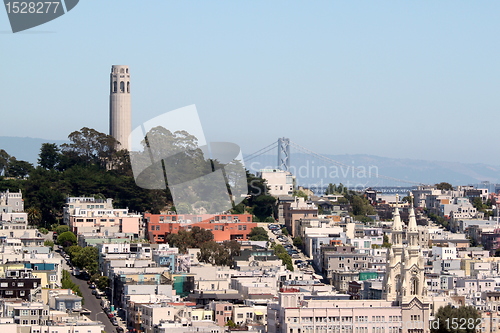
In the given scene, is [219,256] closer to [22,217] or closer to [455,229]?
[22,217]

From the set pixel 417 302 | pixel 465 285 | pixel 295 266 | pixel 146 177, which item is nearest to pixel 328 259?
pixel 295 266

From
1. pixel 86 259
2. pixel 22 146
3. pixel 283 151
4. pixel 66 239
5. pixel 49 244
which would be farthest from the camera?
pixel 283 151

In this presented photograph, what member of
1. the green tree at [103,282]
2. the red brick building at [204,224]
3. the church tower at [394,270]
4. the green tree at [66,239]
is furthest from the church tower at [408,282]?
the red brick building at [204,224]

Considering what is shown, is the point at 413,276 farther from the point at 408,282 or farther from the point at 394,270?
the point at 394,270

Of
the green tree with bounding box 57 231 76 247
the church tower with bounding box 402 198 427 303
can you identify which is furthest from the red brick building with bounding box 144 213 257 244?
the church tower with bounding box 402 198 427 303

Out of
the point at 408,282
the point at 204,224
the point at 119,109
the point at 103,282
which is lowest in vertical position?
the point at 408,282

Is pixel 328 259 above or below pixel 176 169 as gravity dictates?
below

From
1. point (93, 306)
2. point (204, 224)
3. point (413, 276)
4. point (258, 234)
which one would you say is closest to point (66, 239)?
point (204, 224)
